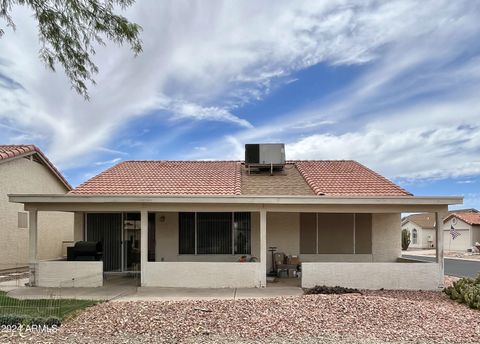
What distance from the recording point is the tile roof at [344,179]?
51.1 ft

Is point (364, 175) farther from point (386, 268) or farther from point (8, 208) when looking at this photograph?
point (8, 208)

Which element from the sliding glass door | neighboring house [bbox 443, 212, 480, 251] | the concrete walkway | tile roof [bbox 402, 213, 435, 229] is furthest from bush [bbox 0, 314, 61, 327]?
tile roof [bbox 402, 213, 435, 229]

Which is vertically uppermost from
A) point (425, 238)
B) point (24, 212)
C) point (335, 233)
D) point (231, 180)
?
point (231, 180)

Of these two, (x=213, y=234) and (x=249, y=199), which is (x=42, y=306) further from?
(x=213, y=234)

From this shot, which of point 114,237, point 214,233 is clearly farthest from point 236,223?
point 114,237

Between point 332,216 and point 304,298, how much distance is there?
6.12 m

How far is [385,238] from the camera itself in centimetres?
1588

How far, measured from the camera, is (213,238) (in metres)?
15.3

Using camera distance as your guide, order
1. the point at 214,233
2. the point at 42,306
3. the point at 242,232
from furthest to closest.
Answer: the point at 242,232 < the point at 214,233 < the point at 42,306

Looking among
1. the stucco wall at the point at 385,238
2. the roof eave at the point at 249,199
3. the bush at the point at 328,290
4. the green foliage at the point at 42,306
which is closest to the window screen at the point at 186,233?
the roof eave at the point at 249,199

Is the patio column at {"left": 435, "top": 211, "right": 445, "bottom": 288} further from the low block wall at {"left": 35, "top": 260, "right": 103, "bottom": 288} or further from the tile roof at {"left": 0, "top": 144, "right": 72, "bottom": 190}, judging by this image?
the tile roof at {"left": 0, "top": 144, "right": 72, "bottom": 190}

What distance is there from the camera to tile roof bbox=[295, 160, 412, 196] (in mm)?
15570

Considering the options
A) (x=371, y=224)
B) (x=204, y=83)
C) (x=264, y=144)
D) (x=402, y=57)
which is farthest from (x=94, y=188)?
(x=402, y=57)

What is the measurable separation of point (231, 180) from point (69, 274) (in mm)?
6550
